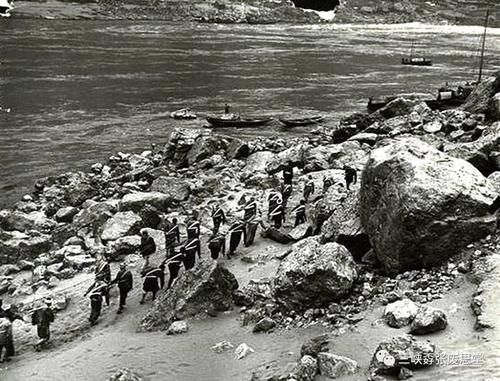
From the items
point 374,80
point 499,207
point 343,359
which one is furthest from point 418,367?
point 374,80

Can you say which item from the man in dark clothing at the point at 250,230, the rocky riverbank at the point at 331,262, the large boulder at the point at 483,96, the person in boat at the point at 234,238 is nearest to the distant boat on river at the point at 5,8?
the rocky riverbank at the point at 331,262

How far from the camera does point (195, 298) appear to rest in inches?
594

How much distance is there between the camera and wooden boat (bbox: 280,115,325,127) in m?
39.8

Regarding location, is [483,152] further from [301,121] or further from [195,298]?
[301,121]

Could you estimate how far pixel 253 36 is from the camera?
3782 inches

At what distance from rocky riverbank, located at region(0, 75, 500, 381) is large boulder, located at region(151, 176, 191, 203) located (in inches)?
15.5

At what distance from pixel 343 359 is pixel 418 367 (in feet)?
4.63

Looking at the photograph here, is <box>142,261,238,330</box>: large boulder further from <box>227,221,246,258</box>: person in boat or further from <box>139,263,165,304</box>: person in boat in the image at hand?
<box>227,221,246,258</box>: person in boat

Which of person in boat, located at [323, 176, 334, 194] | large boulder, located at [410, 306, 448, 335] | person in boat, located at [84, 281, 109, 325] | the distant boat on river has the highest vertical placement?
the distant boat on river

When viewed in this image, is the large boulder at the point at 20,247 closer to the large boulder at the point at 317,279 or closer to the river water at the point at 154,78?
the river water at the point at 154,78

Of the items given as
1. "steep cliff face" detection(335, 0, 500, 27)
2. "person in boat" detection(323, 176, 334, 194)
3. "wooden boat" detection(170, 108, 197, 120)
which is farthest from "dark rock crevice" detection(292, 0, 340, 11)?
"person in boat" detection(323, 176, 334, 194)

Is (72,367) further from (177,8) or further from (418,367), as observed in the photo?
(177,8)

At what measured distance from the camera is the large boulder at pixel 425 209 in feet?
46.5

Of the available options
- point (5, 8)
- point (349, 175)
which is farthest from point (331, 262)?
point (5, 8)
